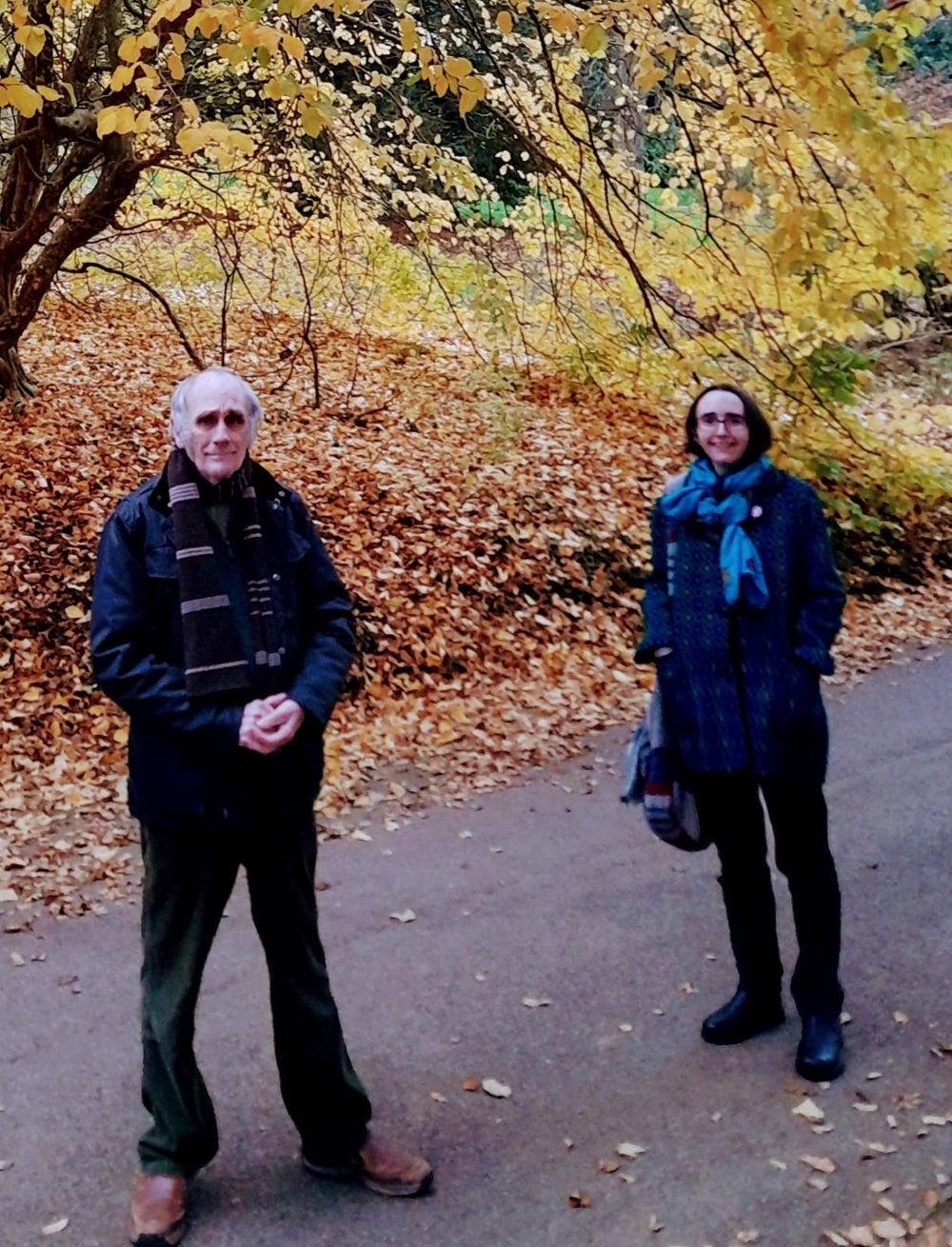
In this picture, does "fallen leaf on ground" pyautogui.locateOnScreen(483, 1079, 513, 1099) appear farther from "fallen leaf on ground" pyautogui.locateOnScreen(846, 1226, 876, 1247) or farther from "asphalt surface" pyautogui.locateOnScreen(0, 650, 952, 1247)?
"fallen leaf on ground" pyautogui.locateOnScreen(846, 1226, 876, 1247)

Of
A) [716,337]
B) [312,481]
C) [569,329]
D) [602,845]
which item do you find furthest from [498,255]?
[602,845]

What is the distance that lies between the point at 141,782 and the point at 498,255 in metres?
7.65

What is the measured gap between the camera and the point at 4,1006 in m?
4.33

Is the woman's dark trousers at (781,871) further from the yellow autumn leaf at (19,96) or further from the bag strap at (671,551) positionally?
the yellow autumn leaf at (19,96)

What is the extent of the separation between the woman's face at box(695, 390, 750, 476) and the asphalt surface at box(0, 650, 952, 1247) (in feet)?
6.29

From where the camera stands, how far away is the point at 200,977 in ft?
9.81

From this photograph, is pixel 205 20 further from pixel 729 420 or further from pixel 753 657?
pixel 753 657

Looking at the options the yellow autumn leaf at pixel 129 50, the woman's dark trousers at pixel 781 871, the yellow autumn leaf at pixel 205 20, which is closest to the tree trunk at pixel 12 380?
the yellow autumn leaf at pixel 129 50

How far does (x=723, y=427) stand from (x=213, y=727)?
1811 millimetres

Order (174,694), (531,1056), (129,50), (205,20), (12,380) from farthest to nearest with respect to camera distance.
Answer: (12,380), (129,50), (205,20), (531,1056), (174,694)

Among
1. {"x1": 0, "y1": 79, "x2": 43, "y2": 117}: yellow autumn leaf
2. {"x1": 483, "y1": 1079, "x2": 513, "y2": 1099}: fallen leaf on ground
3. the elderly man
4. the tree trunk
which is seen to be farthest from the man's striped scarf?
the tree trunk

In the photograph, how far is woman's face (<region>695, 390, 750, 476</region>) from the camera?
11.8ft

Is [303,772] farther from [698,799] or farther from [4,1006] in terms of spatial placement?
[4,1006]

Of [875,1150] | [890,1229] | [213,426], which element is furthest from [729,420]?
[890,1229]
